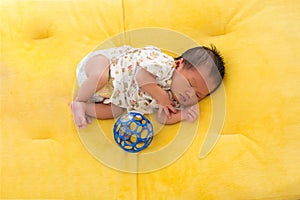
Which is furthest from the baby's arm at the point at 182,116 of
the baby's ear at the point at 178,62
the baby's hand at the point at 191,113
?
the baby's ear at the point at 178,62

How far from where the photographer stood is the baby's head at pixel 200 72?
50.3 inches

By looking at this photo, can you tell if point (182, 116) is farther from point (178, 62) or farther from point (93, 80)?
point (93, 80)

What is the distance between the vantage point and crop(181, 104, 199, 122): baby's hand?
129 cm

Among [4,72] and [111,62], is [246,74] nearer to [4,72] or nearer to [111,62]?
[111,62]

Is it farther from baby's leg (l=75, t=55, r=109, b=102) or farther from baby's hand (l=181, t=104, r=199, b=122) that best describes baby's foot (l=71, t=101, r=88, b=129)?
baby's hand (l=181, t=104, r=199, b=122)

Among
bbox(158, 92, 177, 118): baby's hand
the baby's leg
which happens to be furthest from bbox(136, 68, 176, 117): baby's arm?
the baby's leg

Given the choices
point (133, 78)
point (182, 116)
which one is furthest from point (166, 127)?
point (133, 78)

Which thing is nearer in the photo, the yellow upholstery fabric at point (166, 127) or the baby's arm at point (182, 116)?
the yellow upholstery fabric at point (166, 127)

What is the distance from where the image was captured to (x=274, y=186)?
1.16m

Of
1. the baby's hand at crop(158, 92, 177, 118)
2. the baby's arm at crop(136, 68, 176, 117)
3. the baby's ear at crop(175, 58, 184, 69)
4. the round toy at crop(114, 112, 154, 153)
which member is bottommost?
the round toy at crop(114, 112, 154, 153)

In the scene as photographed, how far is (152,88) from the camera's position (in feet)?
4.20

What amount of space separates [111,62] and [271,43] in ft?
1.67

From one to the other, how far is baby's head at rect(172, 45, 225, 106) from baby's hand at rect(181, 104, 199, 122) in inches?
0.8

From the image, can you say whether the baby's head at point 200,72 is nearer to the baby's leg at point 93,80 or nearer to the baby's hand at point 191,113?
the baby's hand at point 191,113
